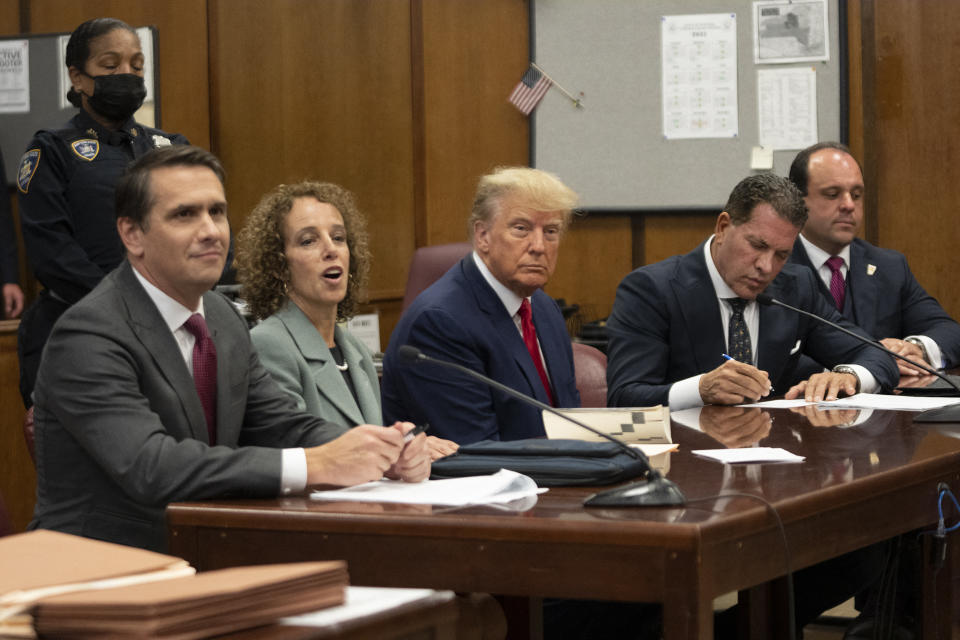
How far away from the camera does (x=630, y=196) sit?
527 centimetres

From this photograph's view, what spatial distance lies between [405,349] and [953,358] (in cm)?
243

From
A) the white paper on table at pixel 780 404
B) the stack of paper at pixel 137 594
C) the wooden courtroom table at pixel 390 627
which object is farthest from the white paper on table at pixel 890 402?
the stack of paper at pixel 137 594

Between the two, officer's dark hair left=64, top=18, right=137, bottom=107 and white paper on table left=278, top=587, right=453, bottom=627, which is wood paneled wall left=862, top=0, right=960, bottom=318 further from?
white paper on table left=278, top=587, right=453, bottom=627

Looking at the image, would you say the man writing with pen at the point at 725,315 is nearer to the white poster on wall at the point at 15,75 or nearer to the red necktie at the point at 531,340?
the red necktie at the point at 531,340

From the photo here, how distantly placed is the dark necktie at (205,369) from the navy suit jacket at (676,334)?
1.31m

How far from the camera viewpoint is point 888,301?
3973mm

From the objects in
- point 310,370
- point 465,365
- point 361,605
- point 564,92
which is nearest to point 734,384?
point 465,365

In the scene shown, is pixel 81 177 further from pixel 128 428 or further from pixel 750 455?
pixel 750 455

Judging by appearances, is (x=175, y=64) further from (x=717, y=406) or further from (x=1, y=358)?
(x=717, y=406)

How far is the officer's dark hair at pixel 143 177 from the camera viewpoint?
217 cm

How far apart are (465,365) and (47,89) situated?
9.78ft

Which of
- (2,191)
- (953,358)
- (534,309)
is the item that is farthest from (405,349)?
(2,191)

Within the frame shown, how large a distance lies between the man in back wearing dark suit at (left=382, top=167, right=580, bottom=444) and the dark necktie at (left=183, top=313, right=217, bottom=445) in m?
0.62

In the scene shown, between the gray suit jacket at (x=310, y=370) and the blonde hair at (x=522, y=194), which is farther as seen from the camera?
the blonde hair at (x=522, y=194)
